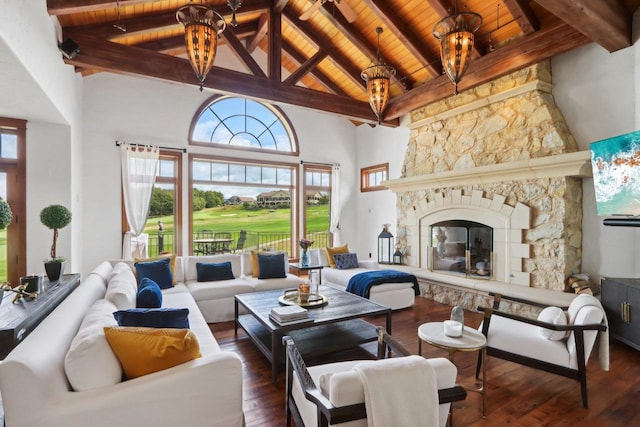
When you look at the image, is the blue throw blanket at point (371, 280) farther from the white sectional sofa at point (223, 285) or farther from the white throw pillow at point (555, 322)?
the white throw pillow at point (555, 322)

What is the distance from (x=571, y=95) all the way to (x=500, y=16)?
1.43 meters

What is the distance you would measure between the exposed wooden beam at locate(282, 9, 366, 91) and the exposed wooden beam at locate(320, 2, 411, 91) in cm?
45

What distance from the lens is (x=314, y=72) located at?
675cm

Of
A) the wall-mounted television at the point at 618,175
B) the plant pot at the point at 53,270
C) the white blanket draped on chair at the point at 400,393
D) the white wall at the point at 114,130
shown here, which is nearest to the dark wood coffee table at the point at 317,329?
the white blanket draped on chair at the point at 400,393

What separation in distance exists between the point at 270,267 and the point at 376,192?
3573mm

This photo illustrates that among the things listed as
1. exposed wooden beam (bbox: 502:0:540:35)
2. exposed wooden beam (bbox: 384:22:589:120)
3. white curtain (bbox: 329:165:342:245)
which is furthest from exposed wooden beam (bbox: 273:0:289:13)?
white curtain (bbox: 329:165:342:245)

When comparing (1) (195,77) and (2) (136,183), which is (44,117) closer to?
(2) (136,183)

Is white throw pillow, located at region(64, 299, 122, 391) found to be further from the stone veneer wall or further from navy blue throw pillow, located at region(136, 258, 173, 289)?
the stone veneer wall

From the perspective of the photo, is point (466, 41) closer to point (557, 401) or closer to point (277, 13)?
point (557, 401)

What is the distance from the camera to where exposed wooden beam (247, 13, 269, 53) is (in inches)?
217

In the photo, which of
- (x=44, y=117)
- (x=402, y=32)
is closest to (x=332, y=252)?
(x=402, y=32)

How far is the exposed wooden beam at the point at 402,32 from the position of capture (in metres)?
4.57

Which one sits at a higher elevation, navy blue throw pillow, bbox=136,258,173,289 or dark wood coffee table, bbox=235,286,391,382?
navy blue throw pillow, bbox=136,258,173,289

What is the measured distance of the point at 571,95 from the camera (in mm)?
4094
